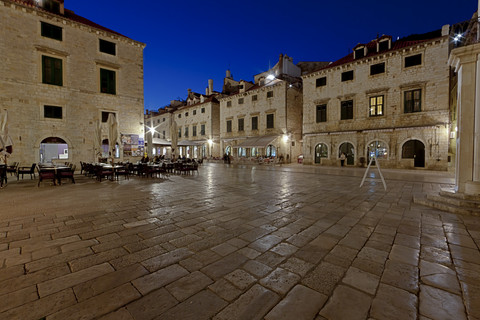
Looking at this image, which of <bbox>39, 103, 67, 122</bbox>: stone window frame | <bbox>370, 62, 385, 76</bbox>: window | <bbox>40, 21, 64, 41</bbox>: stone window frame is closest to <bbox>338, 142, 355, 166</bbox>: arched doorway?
<bbox>370, 62, 385, 76</bbox>: window

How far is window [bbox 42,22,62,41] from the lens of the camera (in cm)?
1302

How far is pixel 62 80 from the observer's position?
13.6 meters

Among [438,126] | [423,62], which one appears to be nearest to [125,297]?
[438,126]

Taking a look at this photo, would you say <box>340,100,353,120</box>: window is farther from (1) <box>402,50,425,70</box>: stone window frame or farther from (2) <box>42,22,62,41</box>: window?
(2) <box>42,22,62,41</box>: window

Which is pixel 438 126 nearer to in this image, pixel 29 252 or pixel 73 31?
pixel 29 252

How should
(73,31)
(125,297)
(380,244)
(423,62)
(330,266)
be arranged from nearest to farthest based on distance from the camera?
(125,297), (330,266), (380,244), (73,31), (423,62)

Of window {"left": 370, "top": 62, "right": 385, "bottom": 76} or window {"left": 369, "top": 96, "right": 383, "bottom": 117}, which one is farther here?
window {"left": 369, "top": 96, "right": 383, "bottom": 117}

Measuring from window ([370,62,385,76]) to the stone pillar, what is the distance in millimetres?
13881

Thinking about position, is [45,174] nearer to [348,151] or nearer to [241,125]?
[348,151]

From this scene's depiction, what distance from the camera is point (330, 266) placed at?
259cm

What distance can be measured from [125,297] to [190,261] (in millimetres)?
821

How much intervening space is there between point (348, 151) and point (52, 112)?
22.2 m

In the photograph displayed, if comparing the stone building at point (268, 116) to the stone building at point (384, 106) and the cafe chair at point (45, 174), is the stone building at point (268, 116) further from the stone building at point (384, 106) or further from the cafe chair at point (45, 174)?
the cafe chair at point (45, 174)

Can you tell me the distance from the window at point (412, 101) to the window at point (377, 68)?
8.68 feet
